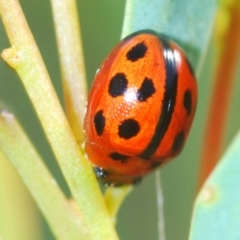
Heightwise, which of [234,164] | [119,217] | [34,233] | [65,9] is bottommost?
[119,217]

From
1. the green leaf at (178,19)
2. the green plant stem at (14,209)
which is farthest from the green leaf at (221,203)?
the green plant stem at (14,209)

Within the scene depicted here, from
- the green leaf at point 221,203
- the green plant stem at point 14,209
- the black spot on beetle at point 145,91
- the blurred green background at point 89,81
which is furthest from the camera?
the blurred green background at point 89,81

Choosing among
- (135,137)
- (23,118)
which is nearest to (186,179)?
(23,118)

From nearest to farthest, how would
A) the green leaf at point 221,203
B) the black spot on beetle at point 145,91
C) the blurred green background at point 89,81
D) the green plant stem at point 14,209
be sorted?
1. the green leaf at point 221,203
2. the black spot on beetle at point 145,91
3. the green plant stem at point 14,209
4. the blurred green background at point 89,81

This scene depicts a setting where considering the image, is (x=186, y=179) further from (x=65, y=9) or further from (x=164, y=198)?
(x=65, y=9)

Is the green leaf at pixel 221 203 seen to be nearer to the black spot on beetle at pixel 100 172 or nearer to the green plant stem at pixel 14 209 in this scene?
the black spot on beetle at pixel 100 172

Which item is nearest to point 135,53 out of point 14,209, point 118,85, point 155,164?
point 118,85
